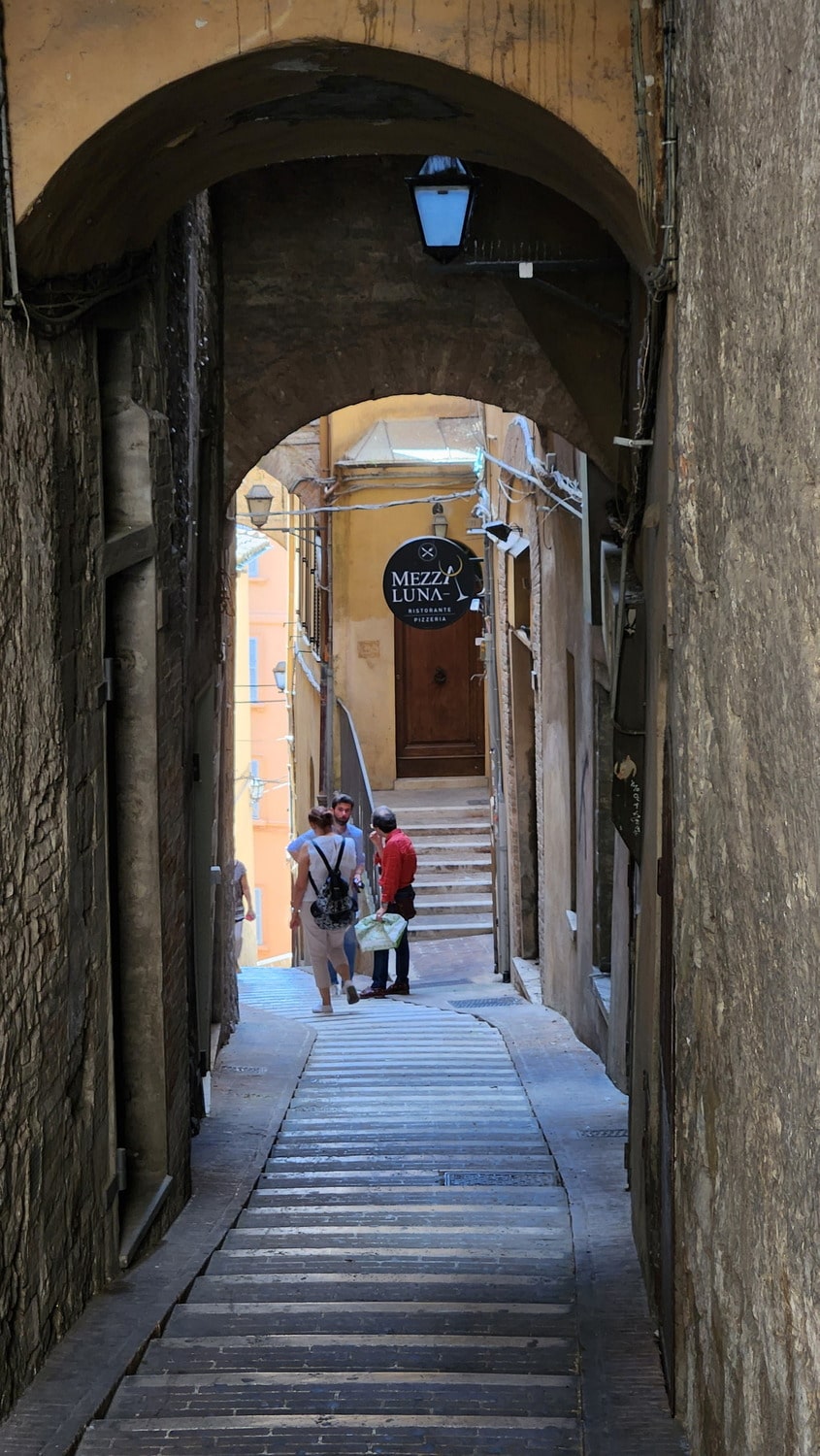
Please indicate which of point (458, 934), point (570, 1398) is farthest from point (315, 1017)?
point (570, 1398)

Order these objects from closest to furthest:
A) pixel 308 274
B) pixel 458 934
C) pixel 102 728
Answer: pixel 102 728
pixel 308 274
pixel 458 934

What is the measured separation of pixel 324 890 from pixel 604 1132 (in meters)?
3.80

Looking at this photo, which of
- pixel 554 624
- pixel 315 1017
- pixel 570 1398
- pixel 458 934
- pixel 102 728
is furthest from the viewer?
pixel 458 934

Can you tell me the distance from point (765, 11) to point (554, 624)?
7503 millimetres

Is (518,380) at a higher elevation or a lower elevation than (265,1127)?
higher

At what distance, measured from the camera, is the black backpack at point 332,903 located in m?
10.1

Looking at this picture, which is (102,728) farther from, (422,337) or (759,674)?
(422,337)

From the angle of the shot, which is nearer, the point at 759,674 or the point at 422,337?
the point at 759,674

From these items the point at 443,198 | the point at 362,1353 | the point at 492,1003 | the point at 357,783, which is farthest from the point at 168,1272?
the point at 357,783

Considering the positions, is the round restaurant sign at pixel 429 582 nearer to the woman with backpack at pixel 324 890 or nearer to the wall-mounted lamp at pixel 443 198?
the woman with backpack at pixel 324 890

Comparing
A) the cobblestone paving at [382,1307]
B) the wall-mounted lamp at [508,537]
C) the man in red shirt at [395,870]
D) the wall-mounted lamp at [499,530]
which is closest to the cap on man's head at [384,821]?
the man in red shirt at [395,870]

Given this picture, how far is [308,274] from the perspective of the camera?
7.83 metres

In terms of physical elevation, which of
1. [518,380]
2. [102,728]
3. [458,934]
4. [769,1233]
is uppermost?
[518,380]

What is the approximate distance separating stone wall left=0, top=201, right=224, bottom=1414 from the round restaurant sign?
6.84 m
